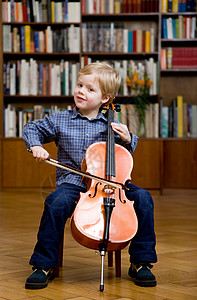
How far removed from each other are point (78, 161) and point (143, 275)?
1.35ft

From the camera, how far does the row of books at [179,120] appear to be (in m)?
4.74

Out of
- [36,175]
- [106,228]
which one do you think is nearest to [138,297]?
[106,228]

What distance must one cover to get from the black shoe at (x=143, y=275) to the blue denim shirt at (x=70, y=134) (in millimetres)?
329

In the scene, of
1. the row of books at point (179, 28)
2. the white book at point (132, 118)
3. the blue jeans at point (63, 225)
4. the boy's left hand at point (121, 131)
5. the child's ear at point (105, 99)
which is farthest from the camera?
the row of books at point (179, 28)

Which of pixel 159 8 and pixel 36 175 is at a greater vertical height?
pixel 159 8

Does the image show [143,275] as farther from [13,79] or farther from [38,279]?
[13,79]

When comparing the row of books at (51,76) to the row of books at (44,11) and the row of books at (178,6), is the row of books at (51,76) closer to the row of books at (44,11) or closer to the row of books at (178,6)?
the row of books at (44,11)

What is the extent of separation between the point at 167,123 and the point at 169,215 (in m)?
1.73

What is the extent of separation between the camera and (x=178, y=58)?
4.72 meters

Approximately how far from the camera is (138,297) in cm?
133

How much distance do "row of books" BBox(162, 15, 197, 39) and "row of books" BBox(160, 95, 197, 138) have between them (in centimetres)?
58

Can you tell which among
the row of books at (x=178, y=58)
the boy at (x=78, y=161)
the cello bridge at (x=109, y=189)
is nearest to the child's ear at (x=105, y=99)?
the boy at (x=78, y=161)

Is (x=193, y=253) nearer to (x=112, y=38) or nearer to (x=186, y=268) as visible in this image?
(x=186, y=268)

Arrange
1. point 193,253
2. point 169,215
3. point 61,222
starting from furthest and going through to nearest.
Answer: point 169,215 < point 193,253 < point 61,222
